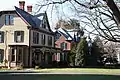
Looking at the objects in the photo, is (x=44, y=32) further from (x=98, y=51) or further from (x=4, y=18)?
(x=98, y=51)

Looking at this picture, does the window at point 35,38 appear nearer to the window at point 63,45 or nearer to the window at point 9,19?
the window at point 9,19

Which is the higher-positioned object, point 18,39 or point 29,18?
point 29,18

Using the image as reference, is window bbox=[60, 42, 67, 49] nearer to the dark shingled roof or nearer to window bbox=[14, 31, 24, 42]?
the dark shingled roof

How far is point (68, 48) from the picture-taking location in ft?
257

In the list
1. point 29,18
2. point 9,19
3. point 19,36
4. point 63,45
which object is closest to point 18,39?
point 19,36

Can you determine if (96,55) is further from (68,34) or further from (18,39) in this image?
(18,39)

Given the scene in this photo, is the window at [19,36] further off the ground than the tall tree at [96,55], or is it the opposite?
the window at [19,36]

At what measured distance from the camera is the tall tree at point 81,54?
62031 millimetres

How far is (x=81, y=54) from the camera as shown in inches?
2466

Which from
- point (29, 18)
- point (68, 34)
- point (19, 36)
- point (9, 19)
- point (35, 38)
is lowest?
point (35, 38)

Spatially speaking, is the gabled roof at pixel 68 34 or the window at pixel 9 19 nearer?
the window at pixel 9 19

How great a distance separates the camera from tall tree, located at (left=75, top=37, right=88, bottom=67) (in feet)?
204

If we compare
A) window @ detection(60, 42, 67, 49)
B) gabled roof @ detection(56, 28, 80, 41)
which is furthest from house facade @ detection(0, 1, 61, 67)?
gabled roof @ detection(56, 28, 80, 41)

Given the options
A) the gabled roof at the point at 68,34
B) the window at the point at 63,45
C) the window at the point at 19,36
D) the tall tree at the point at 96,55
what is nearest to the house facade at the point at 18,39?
the window at the point at 19,36
